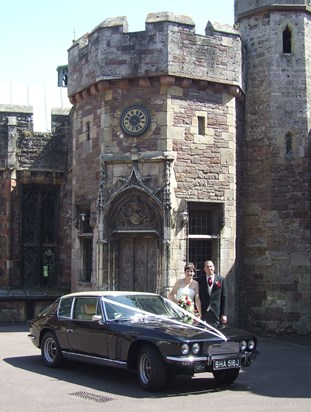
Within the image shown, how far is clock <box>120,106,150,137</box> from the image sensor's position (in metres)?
14.7

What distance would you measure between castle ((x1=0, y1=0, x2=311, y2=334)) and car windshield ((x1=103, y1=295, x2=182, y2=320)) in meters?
4.55

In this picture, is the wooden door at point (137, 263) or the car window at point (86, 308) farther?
the wooden door at point (137, 263)

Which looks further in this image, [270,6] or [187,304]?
[270,6]

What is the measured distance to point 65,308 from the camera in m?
9.90

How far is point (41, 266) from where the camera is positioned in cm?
1850

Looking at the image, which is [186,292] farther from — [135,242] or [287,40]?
[287,40]

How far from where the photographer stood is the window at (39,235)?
60.3 ft

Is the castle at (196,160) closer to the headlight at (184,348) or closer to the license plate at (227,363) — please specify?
the license plate at (227,363)

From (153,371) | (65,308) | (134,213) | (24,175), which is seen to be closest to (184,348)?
(153,371)

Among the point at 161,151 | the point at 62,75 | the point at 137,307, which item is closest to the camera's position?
the point at 137,307

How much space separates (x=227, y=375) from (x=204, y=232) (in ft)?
21.7

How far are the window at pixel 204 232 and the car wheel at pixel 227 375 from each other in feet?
20.1

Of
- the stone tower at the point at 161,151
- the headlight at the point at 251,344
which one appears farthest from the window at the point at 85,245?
the headlight at the point at 251,344

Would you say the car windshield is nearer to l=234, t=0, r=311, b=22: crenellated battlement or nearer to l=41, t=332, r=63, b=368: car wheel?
l=41, t=332, r=63, b=368: car wheel
